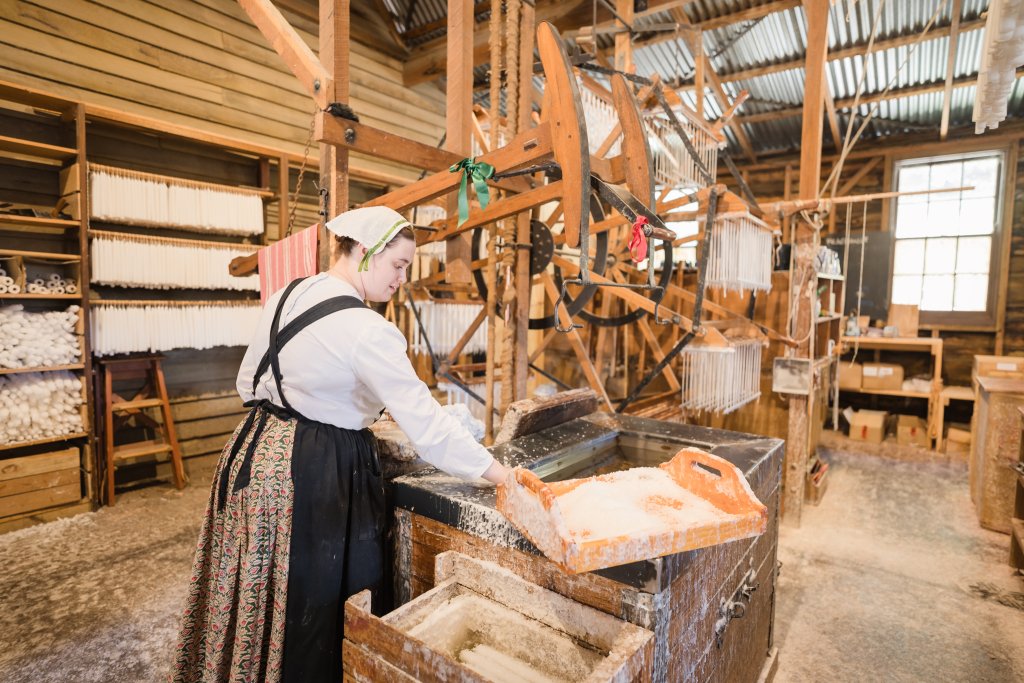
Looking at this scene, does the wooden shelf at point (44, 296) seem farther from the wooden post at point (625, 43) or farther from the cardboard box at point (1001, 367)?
the cardboard box at point (1001, 367)

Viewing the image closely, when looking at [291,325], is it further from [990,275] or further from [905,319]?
[990,275]

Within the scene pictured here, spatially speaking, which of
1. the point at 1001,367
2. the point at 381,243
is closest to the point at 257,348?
the point at 381,243

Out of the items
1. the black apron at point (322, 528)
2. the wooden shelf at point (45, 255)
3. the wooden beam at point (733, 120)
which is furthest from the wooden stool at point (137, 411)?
the wooden beam at point (733, 120)

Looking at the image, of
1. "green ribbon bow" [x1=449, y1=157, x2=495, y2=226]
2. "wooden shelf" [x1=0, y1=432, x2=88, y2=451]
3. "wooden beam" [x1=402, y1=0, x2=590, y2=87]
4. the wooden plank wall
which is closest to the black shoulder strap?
"green ribbon bow" [x1=449, y1=157, x2=495, y2=226]

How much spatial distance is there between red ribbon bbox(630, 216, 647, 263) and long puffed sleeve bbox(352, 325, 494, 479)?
81 cm

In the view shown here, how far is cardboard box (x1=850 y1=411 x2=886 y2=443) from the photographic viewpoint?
6.59m

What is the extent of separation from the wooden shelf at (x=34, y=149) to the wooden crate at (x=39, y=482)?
7.01ft

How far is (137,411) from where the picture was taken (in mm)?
4516

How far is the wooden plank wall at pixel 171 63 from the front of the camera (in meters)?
4.07

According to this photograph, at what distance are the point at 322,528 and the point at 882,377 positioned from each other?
7.25 m

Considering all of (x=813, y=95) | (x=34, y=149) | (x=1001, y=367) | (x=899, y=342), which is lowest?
(x=1001, y=367)

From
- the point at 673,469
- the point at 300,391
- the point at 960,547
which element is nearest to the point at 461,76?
the point at 300,391

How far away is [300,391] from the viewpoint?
157cm

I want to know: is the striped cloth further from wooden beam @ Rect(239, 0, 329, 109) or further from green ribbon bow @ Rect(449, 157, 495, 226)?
green ribbon bow @ Rect(449, 157, 495, 226)
